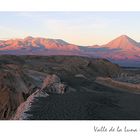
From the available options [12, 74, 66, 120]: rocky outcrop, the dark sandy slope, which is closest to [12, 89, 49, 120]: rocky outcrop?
[12, 74, 66, 120]: rocky outcrop

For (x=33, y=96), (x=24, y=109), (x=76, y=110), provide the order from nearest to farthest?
(x=24, y=109), (x=76, y=110), (x=33, y=96)

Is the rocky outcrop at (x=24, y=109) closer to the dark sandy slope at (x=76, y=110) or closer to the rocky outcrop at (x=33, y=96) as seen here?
the rocky outcrop at (x=33, y=96)

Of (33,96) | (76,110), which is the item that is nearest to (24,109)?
(76,110)

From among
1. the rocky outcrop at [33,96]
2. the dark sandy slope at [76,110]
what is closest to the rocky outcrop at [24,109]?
the rocky outcrop at [33,96]

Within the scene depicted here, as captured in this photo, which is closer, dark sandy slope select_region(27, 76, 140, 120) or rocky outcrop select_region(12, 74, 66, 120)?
rocky outcrop select_region(12, 74, 66, 120)

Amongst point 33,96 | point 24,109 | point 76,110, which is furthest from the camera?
point 33,96

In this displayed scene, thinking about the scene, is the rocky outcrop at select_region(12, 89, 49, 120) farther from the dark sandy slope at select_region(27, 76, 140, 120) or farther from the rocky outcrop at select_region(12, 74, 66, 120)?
the dark sandy slope at select_region(27, 76, 140, 120)

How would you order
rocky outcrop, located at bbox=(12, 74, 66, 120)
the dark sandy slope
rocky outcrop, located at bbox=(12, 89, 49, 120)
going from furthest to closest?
the dark sandy slope < rocky outcrop, located at bbox=(12, 74, 66, 120) < rocky outcrop, located at bbox=(12, 89, 49, 120)

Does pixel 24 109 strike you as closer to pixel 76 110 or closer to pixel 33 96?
pixel 76 110

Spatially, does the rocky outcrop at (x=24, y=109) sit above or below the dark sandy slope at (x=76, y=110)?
above

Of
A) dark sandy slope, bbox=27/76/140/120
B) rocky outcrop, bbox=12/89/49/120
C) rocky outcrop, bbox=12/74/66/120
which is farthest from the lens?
dark sandy slope, bbox=27/76/140/120

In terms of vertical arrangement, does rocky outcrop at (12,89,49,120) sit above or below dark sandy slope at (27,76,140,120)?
above
